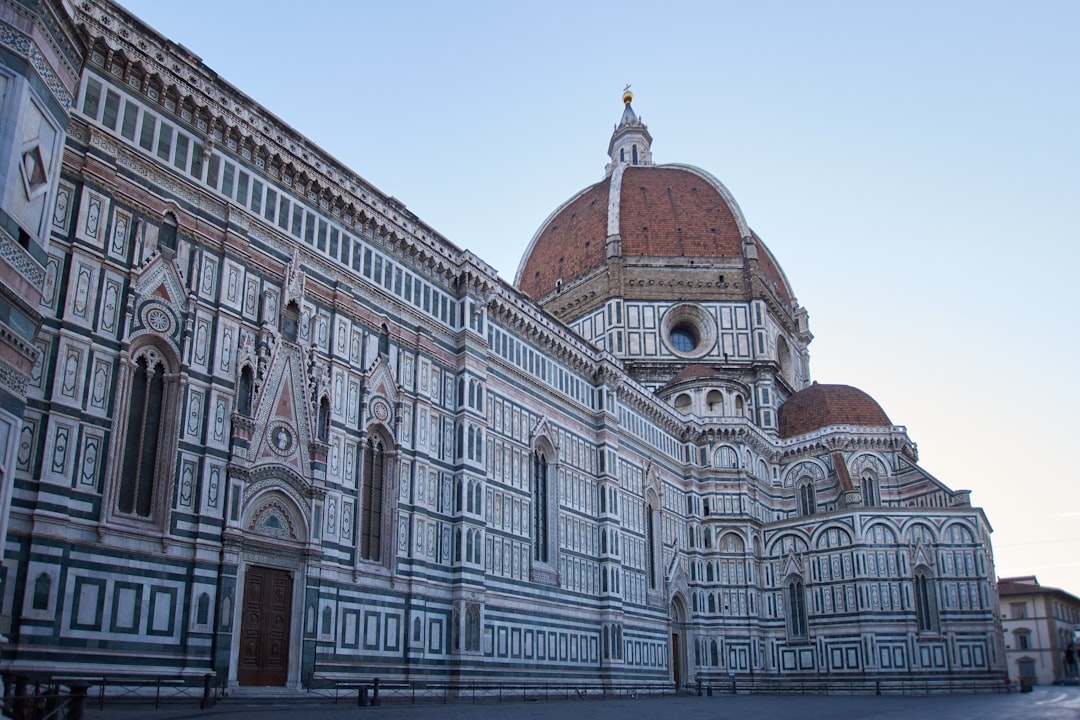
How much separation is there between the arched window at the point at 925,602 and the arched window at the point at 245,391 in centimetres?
3772

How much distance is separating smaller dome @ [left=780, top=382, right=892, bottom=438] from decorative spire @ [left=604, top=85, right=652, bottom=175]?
94.5 ft

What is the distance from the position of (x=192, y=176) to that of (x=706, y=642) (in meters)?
35.8

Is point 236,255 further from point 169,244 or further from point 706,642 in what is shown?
point 706,642

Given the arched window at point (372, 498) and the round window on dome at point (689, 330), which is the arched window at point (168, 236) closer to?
the arched window at point (372, 498)

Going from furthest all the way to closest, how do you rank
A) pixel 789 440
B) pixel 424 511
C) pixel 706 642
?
pixel 789 440 < pixel 706 642 < pixel 424 511

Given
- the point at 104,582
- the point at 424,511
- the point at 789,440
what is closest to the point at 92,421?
the point at 104,582

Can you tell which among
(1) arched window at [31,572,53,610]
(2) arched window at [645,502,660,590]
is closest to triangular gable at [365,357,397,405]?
(1) arched window at [31,572,53,610]

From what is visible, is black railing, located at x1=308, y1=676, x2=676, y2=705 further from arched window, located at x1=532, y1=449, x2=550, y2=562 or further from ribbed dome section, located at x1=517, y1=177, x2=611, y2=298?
ribbed dome section, located at x1=517, y1=177, x2=611, y2=298

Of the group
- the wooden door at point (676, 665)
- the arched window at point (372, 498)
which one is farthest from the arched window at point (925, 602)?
the arched window at point (372, 498)

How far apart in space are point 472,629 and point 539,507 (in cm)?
738

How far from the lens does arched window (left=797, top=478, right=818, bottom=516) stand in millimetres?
52781

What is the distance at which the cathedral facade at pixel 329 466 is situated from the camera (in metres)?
17.6

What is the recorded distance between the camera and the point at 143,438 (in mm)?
19734

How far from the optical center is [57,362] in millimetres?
18016
